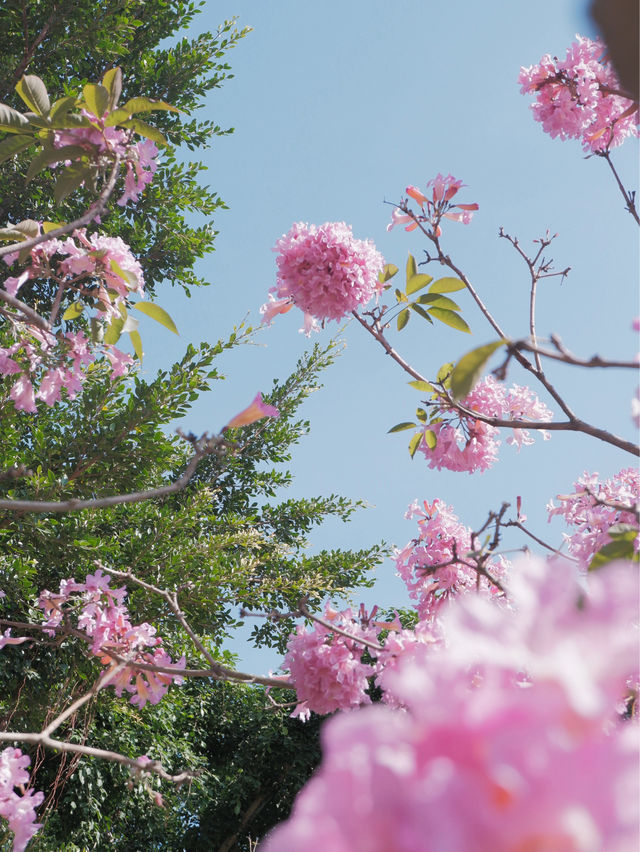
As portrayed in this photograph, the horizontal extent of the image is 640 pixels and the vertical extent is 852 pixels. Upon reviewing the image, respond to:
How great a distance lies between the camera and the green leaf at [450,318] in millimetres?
1665

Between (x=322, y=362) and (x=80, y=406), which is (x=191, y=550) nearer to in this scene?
(x=80, y=406)

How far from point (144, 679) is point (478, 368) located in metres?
1.76

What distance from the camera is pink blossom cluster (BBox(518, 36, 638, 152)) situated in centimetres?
216

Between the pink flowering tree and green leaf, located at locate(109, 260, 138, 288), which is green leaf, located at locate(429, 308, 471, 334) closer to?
the pink flowering tree

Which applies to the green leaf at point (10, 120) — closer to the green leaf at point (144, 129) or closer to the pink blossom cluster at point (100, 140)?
the pink blossom cluster at point (100, 140)

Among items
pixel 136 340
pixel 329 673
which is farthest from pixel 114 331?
pixel 329 673

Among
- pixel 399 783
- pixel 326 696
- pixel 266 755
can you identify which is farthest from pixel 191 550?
pixel 399 783

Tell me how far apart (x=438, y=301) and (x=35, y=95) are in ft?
3.49

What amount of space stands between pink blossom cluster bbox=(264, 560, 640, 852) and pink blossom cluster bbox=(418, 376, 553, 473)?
1919mm

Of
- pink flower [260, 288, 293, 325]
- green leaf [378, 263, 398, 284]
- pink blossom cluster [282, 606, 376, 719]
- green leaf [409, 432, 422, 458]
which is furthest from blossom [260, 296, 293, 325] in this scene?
pink blossom cluster [282, 606, 376, 719]

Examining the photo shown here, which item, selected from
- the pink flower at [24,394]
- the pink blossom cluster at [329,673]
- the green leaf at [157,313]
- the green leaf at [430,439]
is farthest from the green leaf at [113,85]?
the pink blossom cluster at [329,673]

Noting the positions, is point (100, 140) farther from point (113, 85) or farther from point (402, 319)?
point (402, 319)

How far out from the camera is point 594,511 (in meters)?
2.20

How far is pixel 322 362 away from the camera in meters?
8.43
